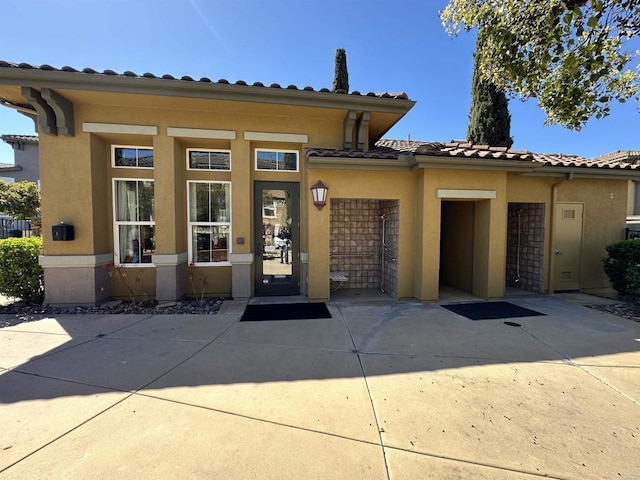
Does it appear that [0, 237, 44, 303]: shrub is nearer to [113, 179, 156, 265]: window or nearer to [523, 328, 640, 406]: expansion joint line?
[113, 179, 156, 265]: window

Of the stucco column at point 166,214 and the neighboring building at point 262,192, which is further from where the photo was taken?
the stucco column at point 166,214

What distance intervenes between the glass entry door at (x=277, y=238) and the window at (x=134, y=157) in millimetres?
2564

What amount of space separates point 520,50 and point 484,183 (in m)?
2.47

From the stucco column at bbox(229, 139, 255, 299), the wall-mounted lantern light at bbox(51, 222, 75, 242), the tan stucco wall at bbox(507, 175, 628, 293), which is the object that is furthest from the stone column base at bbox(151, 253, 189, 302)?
the tan stucco wall at bbox(507, 175, 628, 293)

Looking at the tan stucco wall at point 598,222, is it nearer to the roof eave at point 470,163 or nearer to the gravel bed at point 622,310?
the gravel bed at point 622,310

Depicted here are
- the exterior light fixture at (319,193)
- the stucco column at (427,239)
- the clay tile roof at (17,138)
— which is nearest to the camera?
the exterior light fixture at (319,193)

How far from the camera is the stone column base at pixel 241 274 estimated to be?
6.48m

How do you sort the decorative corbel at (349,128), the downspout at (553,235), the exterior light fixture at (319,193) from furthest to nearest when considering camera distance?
the downspout at (553,235), the decorative corbel at (349,128), the exterior light fixture at (319,193)

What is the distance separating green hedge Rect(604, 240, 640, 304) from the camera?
18.8 ft

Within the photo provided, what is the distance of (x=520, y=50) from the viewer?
16.5ft

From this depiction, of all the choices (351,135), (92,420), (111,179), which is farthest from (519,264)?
(111,179)

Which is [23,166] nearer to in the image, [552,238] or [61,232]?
[61,232]

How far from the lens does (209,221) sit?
6.85 metres

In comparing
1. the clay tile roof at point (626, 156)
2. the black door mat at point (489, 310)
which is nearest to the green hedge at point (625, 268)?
the black door mat at point (489, 310)
